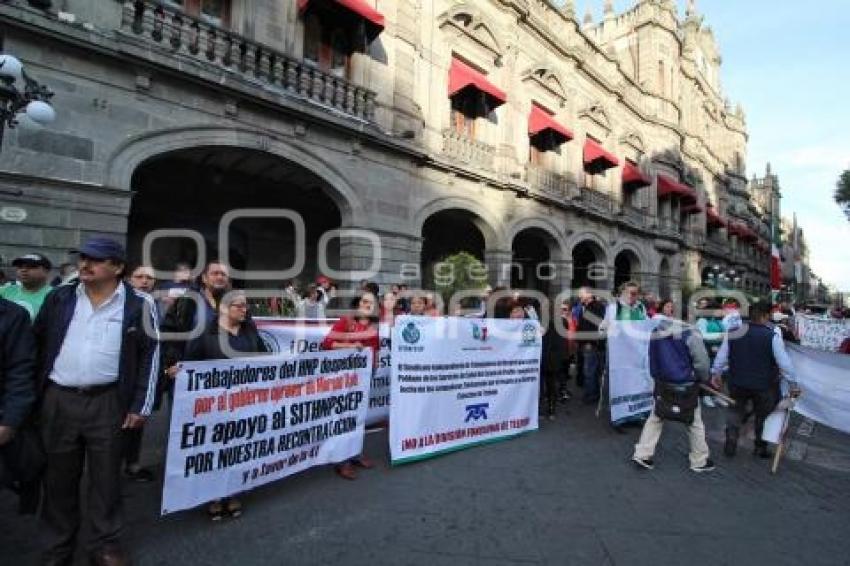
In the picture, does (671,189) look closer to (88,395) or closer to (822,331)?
(822,331)

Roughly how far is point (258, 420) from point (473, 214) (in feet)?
39.3

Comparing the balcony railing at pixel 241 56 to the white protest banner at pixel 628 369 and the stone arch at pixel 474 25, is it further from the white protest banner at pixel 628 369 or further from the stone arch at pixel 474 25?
the white protest banner at pixel 628 369

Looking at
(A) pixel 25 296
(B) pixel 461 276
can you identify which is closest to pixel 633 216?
(B) pixel 461 276

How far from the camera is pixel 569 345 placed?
8141 mm

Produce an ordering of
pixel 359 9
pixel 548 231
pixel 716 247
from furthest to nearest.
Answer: pixel 716 247
pixel 548 231
pixel 359 9

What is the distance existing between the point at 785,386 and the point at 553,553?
409cm

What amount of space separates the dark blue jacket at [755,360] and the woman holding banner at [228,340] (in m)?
5.36

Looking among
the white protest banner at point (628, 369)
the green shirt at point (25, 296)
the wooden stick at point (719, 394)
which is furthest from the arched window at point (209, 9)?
the wooden stick at point (719, 394)

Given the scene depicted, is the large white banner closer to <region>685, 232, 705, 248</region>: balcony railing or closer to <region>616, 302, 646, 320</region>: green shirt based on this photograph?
<region>616, 302, 646, 320</region>: green shirt

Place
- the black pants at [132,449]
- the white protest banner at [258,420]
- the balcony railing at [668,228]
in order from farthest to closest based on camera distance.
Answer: the balcony railing at [668,228] < the black pants at [132,449] < the white protest banner at [258,420]

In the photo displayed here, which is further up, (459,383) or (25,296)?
(25,296)

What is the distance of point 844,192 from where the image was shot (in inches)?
968

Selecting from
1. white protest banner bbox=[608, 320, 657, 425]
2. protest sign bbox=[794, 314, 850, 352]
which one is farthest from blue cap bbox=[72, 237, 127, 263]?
protest sign bbox=[794, 314, 850, 352]

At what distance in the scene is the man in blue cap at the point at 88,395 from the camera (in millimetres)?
2848
